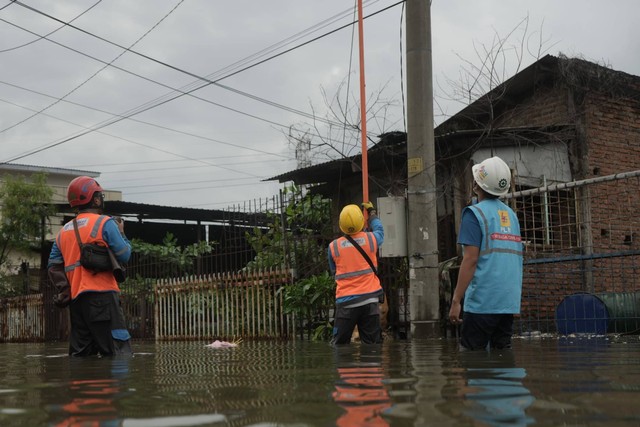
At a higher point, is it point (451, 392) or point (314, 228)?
point (314, 228)

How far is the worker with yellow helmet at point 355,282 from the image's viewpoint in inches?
322

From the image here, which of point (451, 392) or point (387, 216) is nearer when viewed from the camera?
point (451, 392)

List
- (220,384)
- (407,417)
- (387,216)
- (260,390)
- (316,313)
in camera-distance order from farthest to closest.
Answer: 1. (316,313)
2. (387,216)
3. (220,384)
4. (260,390)
5. (407,417)

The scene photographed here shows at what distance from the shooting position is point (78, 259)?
6.33 metres

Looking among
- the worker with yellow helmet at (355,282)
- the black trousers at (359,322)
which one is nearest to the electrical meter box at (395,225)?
the worker with yellow helmet at (355,282)

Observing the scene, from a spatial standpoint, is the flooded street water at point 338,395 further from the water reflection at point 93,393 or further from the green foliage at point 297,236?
the green foliage at point 297,236

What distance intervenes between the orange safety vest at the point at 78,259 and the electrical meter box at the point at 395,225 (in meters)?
4.62

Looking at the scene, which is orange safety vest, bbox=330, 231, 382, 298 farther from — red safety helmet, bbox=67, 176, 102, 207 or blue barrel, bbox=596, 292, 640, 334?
blue barrel, bbox=596, 292, 640, 334

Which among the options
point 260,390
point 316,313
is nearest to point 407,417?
point 260,390

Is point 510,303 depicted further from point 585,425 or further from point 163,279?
point 163,279

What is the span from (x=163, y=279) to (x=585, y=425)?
15.2 metres

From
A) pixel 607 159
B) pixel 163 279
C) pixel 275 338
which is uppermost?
pixel 607 159

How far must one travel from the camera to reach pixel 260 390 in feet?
10.5

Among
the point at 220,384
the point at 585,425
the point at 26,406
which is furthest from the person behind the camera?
the point at 220,384
